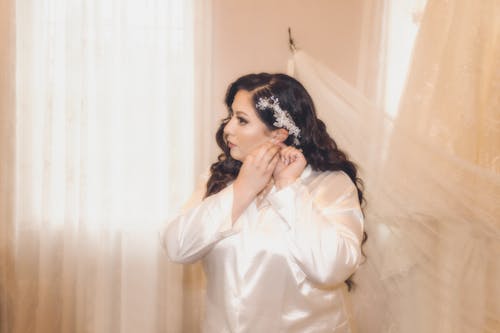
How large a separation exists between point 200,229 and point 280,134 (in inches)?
15.9

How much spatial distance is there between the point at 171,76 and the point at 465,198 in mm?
1715

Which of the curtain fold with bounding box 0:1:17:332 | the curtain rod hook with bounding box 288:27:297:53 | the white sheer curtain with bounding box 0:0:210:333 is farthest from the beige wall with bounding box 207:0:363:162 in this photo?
the curtain fold with bounding box 0:1:17:332

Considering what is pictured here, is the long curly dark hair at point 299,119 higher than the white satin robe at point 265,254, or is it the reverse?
the long curly dark hair at point 299,119

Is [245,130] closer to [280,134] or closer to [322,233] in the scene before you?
[280,134]

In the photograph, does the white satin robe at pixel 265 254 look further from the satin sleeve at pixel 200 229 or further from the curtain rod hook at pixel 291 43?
the curtain rod hook at pixel 291 43

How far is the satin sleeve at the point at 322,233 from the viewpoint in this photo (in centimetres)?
122

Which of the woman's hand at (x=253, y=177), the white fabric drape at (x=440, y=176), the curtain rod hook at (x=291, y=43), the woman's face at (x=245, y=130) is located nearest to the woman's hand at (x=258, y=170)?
the woman's hand at (x=253, y=177)

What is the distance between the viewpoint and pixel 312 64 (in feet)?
7.31

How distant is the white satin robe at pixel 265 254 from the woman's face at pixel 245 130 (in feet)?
0.59

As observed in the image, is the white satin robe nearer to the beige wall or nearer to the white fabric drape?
the white fabric drape

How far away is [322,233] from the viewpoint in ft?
4.05

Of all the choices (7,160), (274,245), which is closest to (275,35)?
(7,160)

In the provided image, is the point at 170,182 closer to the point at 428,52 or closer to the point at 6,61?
the point at 6,61

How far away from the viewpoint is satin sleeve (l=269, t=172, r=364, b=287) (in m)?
1.22
